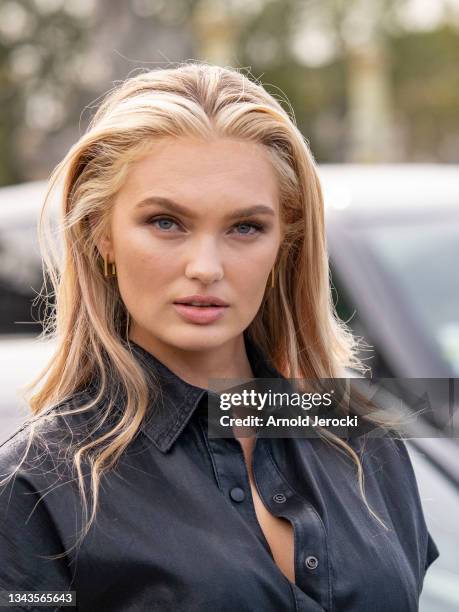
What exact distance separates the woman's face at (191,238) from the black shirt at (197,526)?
0.12 metres

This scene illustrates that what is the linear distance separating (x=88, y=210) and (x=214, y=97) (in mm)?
304

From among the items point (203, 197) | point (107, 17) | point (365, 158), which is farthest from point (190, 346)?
point (365, 158)

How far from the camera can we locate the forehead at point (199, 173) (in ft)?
6.24

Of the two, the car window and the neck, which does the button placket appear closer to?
the neck

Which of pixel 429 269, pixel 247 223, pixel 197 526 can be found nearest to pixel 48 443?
pixel 197 526

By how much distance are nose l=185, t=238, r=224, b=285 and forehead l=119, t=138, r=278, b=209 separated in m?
0.08

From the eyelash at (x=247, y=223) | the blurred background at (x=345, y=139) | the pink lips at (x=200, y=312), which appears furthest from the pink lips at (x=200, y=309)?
the blurred background at (x=345, y=139)

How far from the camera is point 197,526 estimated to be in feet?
5.90

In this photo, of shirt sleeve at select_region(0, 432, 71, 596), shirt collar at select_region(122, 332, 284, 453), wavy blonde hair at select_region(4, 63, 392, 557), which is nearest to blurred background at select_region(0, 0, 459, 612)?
wavy blonde hair at select_region(4, 63, 392, 557)

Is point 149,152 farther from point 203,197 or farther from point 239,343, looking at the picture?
point 239,343

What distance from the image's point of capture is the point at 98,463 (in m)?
1.81

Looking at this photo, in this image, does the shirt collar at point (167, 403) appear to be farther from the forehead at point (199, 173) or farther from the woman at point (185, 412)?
the forehead at point (199, 173)

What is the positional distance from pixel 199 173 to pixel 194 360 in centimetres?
35

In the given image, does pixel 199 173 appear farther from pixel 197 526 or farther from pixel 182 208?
pixel 197 526
